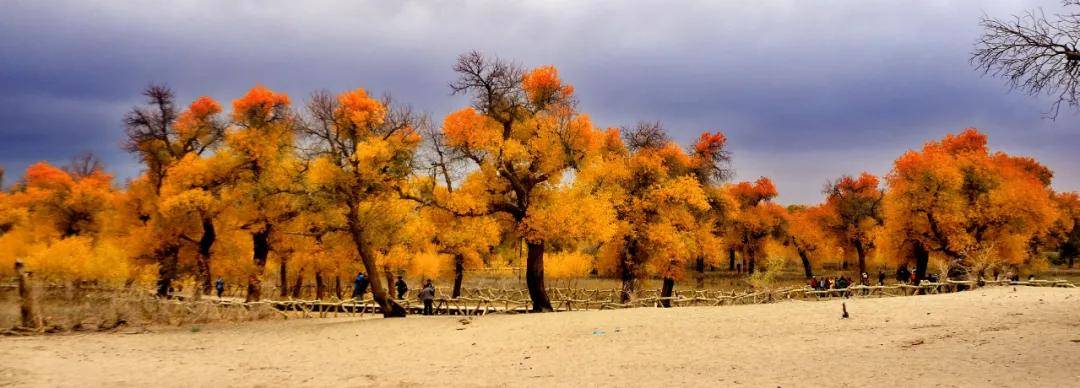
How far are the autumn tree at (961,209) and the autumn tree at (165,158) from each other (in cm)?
4134

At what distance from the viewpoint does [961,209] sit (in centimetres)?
3756

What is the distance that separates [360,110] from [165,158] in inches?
560

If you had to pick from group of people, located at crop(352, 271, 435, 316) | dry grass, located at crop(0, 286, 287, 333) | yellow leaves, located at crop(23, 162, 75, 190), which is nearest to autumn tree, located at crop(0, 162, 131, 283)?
yellow leaves, located at crop(23, 162, 75, 190)

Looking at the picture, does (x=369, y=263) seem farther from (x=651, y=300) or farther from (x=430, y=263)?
(x=430, y=263)

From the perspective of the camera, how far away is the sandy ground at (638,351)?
1091cm

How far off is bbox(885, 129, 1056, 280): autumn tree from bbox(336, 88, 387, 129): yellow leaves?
3397cm

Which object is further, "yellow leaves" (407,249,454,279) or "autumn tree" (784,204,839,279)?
"autumn tree" (784,204,839,279)

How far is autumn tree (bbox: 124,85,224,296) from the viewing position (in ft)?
93.9

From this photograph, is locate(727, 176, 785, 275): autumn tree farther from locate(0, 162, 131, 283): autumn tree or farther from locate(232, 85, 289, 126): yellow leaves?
locate(0, 162, 131, 283): autumn tree

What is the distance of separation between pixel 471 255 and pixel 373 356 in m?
17.6

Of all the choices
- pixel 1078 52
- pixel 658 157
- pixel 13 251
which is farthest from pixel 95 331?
pixel 1078 52

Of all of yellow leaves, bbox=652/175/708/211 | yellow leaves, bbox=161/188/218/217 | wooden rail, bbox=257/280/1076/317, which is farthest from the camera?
yellow leaves, bbox=652/175/708/211

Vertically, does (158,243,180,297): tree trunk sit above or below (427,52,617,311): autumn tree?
below

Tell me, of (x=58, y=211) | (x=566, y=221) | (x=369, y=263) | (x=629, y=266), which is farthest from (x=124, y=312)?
(x=629, y=266)
